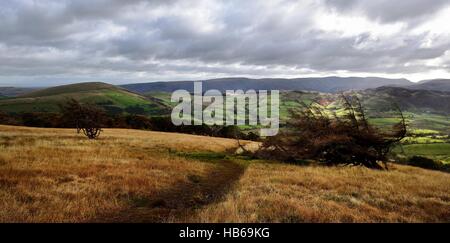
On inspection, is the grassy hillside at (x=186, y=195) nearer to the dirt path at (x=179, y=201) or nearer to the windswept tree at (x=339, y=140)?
the dirt path at (x=179, y=201)

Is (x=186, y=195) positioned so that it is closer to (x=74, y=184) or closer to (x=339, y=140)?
(x=74, y=184)

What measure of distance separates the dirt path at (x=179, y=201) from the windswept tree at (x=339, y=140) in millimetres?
12134

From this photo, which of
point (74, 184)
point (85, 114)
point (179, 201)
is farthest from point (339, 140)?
point (85, 114)

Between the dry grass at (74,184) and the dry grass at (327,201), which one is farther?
the dry grass at (327,201)

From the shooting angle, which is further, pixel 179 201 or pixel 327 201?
pixel 179 201

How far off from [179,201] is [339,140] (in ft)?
61.0

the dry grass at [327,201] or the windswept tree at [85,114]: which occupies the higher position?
the windswept tree at [85,114]

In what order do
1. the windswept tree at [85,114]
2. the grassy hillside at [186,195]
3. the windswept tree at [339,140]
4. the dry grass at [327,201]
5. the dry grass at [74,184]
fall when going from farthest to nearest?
the windswept tree at [85,114], the windswept tree at [339,140], the dry grass at [327,201], the grassy hillside at [186,195], the dry grass at [74,184]

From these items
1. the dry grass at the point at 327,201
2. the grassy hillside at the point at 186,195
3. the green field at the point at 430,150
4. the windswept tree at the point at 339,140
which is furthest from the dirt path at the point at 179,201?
the green field at the point at 430,150

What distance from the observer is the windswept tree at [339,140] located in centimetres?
2733

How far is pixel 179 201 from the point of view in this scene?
1250cm

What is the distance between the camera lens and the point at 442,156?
83.9 metres
